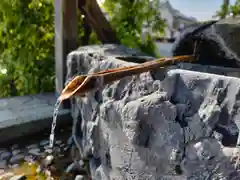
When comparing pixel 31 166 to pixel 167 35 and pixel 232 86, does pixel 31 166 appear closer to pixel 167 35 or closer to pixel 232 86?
pixel 232 86

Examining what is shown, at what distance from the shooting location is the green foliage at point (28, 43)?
154 inches

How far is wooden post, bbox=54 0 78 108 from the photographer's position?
10.5 ft

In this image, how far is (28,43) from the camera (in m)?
4.01

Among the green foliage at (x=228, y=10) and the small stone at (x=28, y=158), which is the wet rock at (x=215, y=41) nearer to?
the green foliage at (x=228, y=10)

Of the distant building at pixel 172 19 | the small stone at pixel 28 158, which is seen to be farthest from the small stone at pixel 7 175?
the distant building at pixel 172 19

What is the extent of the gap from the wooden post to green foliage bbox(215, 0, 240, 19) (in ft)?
9.09

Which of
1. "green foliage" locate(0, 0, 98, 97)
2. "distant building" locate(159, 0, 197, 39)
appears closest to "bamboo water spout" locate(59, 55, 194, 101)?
"green foliage" locate(0, 0, 98, 97)

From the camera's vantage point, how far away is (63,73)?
3.43 meters

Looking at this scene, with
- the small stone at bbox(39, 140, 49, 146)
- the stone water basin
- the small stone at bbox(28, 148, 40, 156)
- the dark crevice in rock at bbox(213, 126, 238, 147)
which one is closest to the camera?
the dark crevice in rock at bbox(213, 126, 238, 147)

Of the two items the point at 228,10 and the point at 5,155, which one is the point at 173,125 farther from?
the point at 228,10

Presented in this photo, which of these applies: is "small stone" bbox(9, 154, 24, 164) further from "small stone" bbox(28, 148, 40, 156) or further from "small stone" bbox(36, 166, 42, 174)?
"small stone" bbox(36, 166, 42, 174)

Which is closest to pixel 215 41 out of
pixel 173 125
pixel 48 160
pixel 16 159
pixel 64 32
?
pixel 173 125

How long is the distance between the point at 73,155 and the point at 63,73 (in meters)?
1.20

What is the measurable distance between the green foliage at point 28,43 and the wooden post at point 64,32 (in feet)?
2.21
